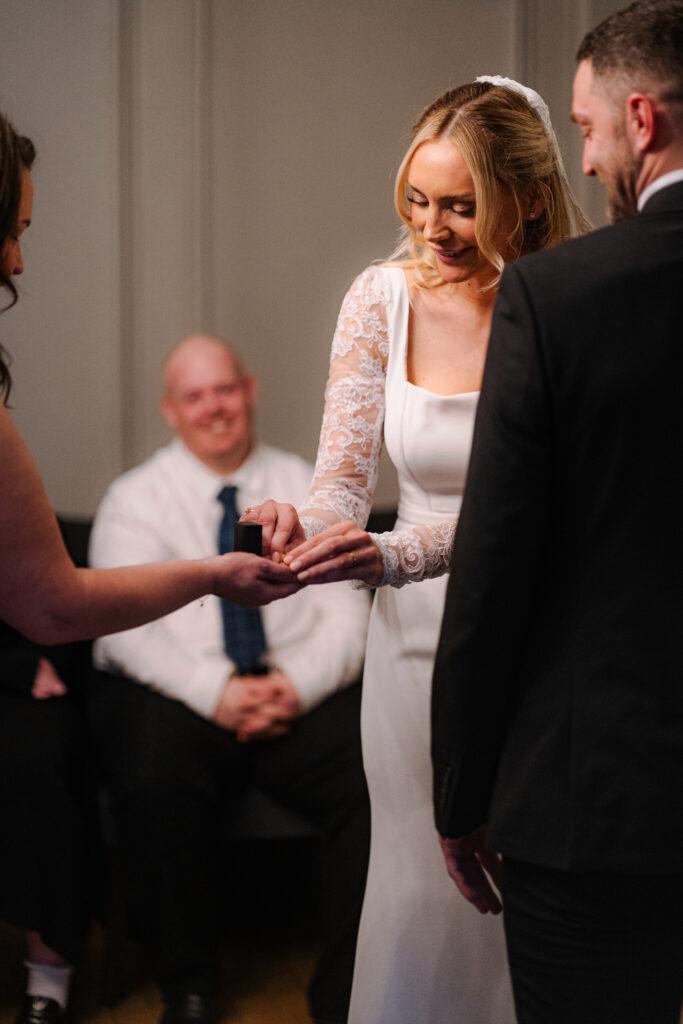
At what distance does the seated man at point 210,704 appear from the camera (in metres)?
2.57

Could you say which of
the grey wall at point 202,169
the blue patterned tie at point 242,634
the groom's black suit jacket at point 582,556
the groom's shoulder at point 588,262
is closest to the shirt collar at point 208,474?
the blue patterned tie at point 242,634

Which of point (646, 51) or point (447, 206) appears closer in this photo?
point (646, 51)

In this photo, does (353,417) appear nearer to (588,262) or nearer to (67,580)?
(67,580)

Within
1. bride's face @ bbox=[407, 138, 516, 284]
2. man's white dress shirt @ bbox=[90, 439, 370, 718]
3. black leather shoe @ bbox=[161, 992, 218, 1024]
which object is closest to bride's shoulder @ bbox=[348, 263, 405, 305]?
bride's face @ bbox=[407, 138, 516, 284]

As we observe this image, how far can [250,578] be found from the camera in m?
1.74

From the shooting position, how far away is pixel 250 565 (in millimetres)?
1732

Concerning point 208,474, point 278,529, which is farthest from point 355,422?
point 208,474

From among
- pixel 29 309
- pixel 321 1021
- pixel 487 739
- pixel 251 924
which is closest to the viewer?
pixel 487 739

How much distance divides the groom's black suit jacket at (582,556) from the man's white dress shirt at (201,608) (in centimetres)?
165

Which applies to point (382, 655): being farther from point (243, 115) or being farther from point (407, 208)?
point (243, 115)

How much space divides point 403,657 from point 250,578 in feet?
1.05

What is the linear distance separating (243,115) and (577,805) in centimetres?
299

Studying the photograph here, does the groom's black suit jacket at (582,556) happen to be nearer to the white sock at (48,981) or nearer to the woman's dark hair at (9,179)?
the woman's dark hair at (9,179)

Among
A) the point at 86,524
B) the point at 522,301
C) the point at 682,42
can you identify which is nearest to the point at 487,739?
the point at 522,301
